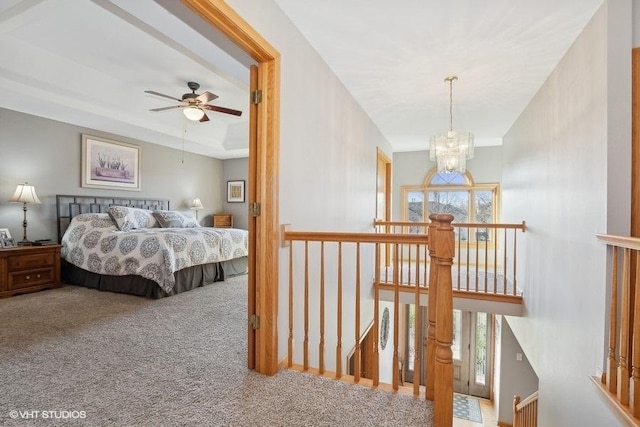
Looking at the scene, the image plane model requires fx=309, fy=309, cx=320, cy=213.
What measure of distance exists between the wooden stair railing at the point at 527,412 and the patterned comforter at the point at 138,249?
13.1 feet

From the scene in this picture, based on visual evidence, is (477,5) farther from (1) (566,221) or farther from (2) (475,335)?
(2) (475,335)

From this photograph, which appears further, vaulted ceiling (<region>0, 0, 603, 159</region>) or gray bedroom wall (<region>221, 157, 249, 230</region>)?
gray bedroom wall (<region>221, 157, 249, 230</region>)

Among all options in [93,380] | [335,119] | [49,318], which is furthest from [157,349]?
[335,119]

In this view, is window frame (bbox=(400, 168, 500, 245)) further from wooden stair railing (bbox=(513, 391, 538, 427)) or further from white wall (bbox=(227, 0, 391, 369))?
white wall (bbox=(227, 0, 391, 369))

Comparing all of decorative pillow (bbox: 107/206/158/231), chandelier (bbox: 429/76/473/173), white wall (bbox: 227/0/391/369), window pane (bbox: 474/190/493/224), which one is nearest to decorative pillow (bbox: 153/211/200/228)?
decorative pillow (bbox: 107/206/158/231)

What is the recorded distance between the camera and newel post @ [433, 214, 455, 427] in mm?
1398

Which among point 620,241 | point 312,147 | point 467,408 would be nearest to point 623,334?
point 620,241

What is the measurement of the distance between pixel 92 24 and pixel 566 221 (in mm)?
4416

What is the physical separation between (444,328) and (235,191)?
6.44 metres

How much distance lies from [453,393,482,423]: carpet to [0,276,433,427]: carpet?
536cm

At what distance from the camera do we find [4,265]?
11.0 feet

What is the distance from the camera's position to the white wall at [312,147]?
6.45 ft

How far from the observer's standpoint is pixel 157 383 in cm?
172

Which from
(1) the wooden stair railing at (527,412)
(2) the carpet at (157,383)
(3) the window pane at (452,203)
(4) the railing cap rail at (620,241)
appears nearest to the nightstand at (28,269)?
(2) the carpet at (157,383)
